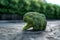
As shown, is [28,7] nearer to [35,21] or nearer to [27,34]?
[35,21]

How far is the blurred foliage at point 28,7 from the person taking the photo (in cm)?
726

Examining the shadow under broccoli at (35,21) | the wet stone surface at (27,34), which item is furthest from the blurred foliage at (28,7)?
the shadow under broccoli at (35,21)

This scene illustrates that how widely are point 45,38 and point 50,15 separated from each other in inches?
128

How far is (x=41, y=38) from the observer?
4426 mm

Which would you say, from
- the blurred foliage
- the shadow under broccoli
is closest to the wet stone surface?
the shadow under broccoli

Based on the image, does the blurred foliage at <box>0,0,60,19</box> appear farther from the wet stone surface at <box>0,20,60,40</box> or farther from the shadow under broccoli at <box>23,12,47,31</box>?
the shadow under broccoli at <box>23,12,47,31</box>

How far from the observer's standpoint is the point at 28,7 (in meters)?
7.44

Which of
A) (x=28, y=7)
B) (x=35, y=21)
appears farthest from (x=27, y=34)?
(x=28, y=7)

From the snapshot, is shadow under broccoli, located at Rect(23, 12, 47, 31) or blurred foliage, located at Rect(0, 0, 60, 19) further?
blurred foliage, located at Rect(0, 0, 60, 19)

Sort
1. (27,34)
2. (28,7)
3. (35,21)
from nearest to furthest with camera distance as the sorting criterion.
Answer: (27,34) < (35,21) < (28,7)

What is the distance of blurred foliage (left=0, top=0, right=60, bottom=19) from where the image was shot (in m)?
7.26

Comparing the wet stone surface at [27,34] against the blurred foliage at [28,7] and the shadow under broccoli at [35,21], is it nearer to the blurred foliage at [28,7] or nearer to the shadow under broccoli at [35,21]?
the shadow under broccoli at [35,21]

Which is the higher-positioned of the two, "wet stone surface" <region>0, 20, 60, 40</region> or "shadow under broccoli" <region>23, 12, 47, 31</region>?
"shadow under broccoli" <region>23, 12, 47, 31</region>

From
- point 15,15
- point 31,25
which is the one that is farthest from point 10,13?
point 31,25
